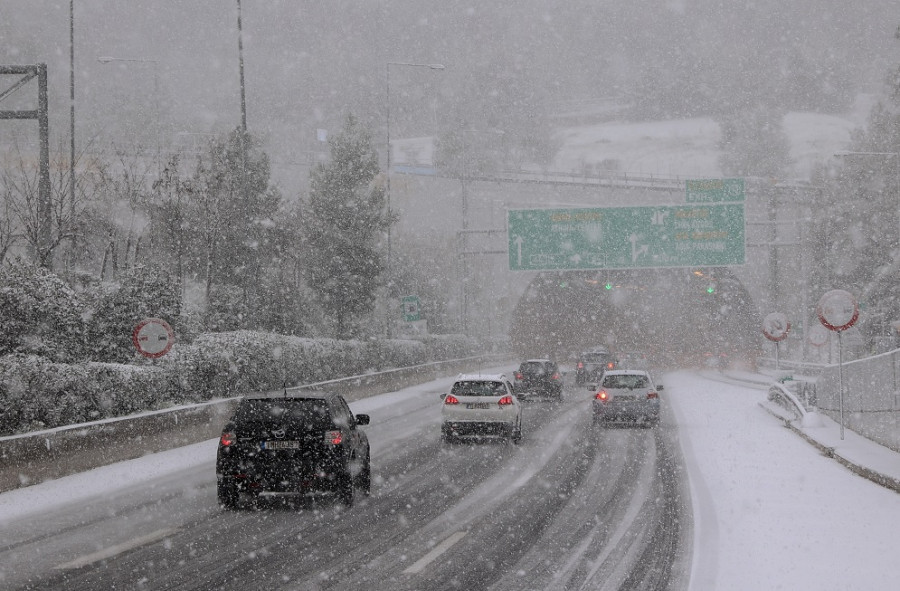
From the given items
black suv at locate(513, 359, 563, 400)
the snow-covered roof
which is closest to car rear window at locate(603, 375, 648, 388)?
the snow-covered roof

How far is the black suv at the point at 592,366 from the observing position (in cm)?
4906

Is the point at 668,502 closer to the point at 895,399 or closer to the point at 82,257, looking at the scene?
the point at 895,399

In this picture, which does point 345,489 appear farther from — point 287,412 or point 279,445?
point 287,412

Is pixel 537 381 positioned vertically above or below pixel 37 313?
below

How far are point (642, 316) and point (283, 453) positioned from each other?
78.3 meters

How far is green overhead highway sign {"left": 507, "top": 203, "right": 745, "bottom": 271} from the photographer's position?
4497 centimetres

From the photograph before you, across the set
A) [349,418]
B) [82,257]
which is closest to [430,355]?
[82,257]

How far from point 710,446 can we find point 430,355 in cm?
3147

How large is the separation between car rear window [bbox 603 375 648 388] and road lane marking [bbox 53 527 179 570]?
16.9 m

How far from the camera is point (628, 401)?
87.8ft

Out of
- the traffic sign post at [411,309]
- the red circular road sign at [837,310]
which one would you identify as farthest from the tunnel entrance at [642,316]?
the red circular road sign at [837,310]

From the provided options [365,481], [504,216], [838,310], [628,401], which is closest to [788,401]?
[628,401]

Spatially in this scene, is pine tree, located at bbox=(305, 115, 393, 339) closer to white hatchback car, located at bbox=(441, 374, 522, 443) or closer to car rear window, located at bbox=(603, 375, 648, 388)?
car rear window, located at bbox=(603, 375, 648, 388)

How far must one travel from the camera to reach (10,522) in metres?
12.8
